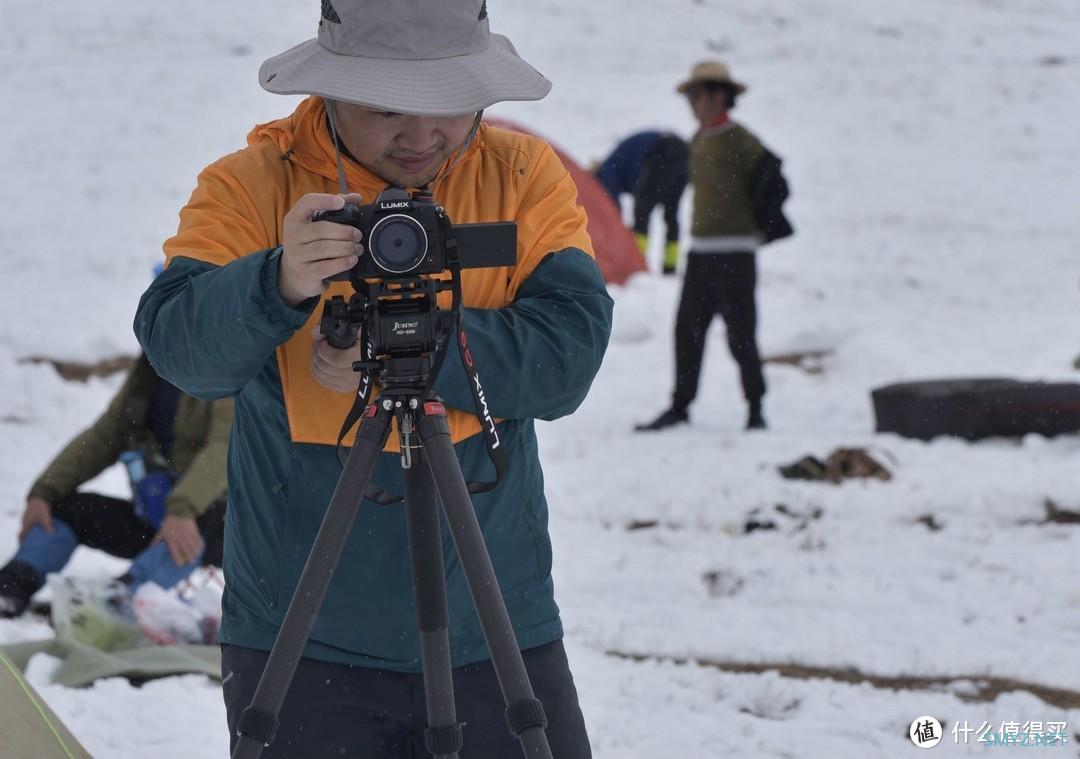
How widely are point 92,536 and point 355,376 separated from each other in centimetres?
359

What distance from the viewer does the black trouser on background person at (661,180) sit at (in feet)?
42.9

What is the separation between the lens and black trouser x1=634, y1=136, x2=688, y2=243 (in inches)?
516

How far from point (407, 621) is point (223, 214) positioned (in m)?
0.64

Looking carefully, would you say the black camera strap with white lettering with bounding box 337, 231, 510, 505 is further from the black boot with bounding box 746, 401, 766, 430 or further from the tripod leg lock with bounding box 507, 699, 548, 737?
the black boot with bounding box 746, 401, 766, 430

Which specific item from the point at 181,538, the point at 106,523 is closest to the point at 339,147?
the point at 181,538

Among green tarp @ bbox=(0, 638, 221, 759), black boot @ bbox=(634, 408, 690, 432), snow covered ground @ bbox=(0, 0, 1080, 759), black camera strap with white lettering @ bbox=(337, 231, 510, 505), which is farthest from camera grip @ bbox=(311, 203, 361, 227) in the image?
black boot @ bbox=(634, 408, 690, 432)

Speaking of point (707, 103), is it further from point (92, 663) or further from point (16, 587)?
point (92, 663)

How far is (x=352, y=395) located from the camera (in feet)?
6.20

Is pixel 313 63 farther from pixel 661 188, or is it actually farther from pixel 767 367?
pixel 661 188

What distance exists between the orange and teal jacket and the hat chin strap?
16 mm

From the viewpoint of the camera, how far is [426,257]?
1679 mm

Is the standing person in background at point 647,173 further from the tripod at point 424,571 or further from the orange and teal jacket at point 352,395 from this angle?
the tripod at point 424,571

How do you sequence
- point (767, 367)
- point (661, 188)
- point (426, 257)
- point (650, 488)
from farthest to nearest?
point (661, 188)
point (767, 367)
point (650, 488)
point (426, 257)

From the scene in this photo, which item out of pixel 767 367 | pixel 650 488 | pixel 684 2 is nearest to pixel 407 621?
pixel 650 488
